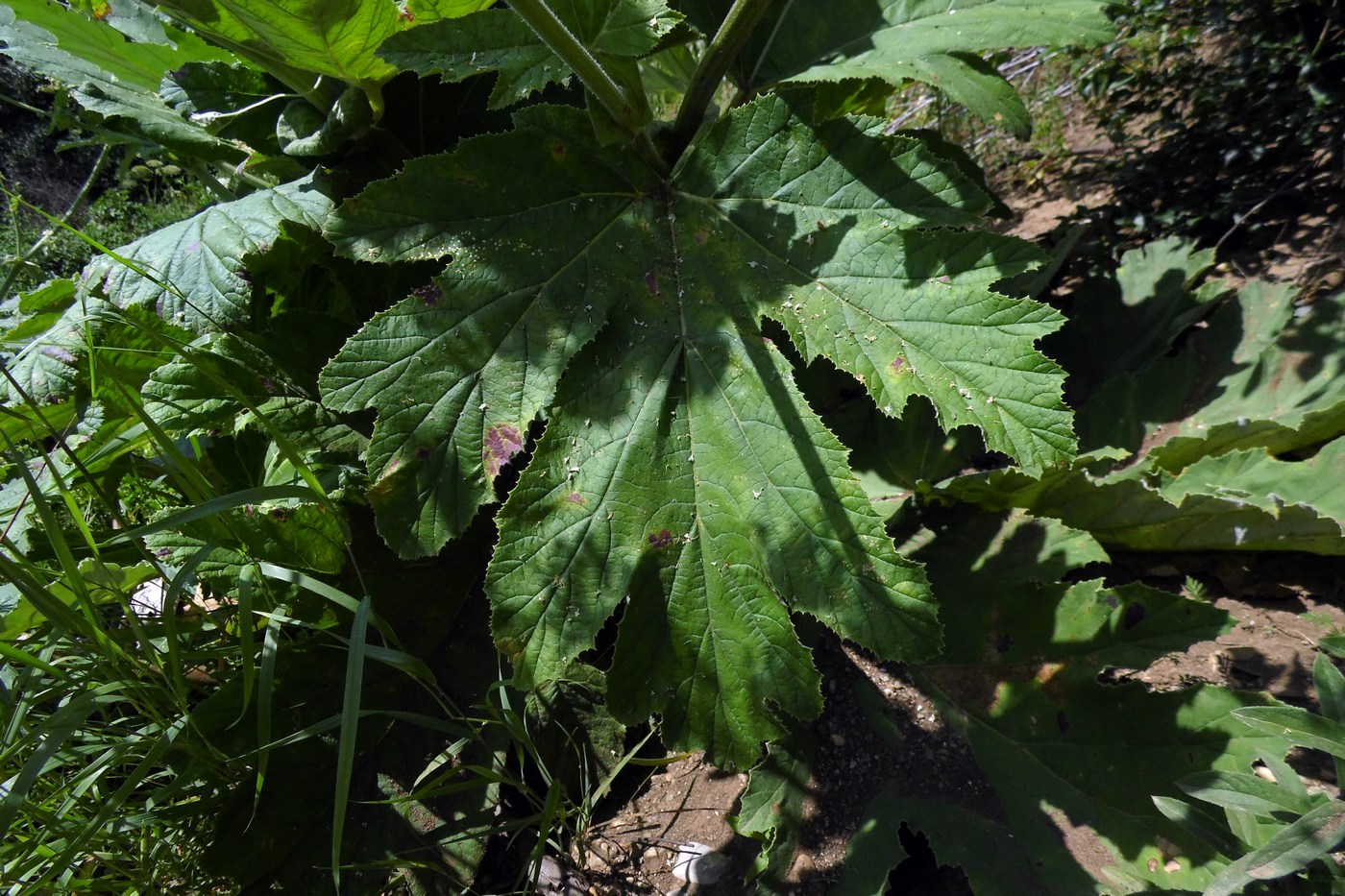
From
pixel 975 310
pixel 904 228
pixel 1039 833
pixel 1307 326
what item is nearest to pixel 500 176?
pixel 904 228

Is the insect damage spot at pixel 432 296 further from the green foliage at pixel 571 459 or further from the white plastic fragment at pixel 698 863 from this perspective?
the white plastic fragment at pixel 698 863

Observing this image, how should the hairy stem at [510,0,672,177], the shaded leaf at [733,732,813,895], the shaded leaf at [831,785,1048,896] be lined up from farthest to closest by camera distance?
the shaded leaf at [733,732,813,895]
the shaded leaf at [831,785,1048,896]
the hairy stem at [510,0,672,177]

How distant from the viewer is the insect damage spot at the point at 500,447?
5.17 feet

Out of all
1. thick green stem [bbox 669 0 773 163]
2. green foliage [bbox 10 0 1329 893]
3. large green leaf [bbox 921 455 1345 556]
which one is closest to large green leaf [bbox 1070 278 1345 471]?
green foliage [bbox 10 0 1329 893]

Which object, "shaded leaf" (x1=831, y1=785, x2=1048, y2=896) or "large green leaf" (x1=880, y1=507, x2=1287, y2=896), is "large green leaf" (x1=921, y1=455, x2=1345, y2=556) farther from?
"shaded leaf" (x1=831, y1=785, x2=1048, y2=896)

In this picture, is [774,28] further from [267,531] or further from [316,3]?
[267,531]

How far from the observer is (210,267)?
1794 millimetres

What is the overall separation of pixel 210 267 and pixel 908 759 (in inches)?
71.1

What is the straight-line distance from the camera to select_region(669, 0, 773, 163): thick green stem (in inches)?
61.9

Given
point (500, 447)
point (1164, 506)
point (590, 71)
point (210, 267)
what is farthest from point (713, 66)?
point (1164, 506)

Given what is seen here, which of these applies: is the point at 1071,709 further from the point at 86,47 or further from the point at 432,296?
the point at 86,47

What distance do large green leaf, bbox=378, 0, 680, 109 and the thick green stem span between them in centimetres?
12

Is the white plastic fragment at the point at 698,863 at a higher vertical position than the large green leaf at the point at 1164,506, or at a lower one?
lower

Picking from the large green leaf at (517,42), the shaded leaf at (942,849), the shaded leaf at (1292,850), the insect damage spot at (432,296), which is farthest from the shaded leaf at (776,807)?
the large green leaf at (517,42)
